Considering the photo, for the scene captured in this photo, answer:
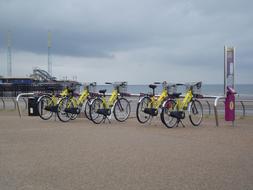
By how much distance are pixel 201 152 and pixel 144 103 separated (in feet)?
16.4

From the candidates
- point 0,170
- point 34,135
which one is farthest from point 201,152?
point 34,135

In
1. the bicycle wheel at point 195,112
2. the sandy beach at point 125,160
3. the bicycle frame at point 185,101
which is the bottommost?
the sandy beach at point 125,160

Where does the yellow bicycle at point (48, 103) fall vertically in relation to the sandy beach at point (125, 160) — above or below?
above

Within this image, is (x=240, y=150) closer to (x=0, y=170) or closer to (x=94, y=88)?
(x=0, y=170)

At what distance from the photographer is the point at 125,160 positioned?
6.14 meters

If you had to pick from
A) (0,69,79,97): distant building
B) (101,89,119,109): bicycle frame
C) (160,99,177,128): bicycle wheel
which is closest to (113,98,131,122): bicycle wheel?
(101,89,119,109): bicycle frame

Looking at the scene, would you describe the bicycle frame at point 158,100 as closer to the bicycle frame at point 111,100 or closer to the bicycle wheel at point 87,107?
the bicycle frame at point 111,100

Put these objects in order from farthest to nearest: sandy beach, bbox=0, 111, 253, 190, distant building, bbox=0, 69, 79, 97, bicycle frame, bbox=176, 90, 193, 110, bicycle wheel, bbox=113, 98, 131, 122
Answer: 1. distant building, bbox=0, 69, 79, 97
2. bicycle wheel, bbox=113, 98, 131, 122
3. bicycle frame, bbox=176, 90, 193, 110
4. sandy beach, bbox=0, 111, 253, 190

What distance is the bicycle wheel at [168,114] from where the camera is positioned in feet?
35.2

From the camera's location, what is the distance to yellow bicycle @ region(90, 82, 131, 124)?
12.1 m

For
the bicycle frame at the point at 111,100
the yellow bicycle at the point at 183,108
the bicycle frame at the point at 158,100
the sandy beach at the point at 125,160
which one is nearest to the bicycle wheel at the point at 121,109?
the bicycle frame at the point at 111,100

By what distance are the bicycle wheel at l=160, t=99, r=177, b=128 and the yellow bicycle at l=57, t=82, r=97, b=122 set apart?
2.62 meters

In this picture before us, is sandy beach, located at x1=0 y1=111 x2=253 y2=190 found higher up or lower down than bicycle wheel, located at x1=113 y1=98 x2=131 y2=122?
lower down

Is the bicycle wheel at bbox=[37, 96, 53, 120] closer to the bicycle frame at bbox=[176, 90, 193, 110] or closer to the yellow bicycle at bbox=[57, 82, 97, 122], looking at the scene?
the yellow bicycle at bbox=[57, 82, 97, 122]
